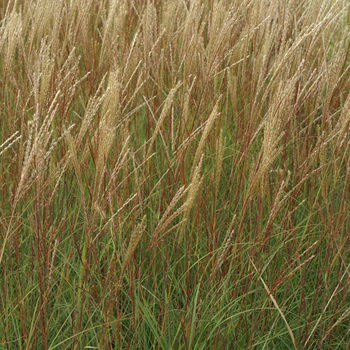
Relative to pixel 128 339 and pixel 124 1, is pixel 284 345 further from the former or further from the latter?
pixel 124 1

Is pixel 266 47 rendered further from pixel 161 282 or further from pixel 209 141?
pixel 161 282

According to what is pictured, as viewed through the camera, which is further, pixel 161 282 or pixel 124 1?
pixel 124 1

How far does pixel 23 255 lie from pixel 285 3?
1304 mm

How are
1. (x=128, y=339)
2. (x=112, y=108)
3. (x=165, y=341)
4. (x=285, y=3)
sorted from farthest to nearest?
(x=285, y=3) → (x=128, y=339) → (x=165, y=341) → (x=112, y=108)

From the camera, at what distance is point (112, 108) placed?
107cm

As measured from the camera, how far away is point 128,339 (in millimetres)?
1433

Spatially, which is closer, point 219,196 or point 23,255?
point 23,255

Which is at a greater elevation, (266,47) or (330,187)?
(266,47)

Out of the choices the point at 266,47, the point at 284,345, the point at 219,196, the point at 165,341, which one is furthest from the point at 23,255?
the point at 266,47

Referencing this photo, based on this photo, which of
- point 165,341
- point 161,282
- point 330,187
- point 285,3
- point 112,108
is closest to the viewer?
point 112,108

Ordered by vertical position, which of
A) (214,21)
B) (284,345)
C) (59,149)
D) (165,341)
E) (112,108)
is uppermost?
(214,21)

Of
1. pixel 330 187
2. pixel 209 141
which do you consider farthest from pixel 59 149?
pixel 330 187

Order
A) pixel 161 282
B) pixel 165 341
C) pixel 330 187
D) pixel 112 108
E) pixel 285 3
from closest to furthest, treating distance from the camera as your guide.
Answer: pixel 112 108 < pixel 165 341 < pixel 161 282 < pixel 330 187 < pixel 285 3

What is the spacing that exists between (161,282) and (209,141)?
2.03 feet
